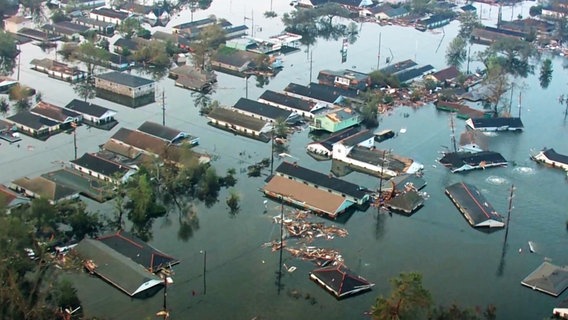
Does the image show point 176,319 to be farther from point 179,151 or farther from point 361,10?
point 361,10

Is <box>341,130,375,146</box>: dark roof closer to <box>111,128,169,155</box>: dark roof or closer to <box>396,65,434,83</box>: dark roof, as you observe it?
<box>111,128,169,155</box>: dark roof

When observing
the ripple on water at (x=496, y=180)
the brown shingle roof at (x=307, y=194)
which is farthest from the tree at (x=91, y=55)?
the ripple on water at (x=496, y=180)

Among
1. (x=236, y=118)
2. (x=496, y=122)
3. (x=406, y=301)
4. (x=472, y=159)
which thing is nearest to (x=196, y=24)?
(x=236, y=118)

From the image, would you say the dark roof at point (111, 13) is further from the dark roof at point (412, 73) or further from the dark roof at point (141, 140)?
the dark roof at point (141, 140)

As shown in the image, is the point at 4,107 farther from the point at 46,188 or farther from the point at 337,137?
the point at 337,137

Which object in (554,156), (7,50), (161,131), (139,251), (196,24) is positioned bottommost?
(139,251)

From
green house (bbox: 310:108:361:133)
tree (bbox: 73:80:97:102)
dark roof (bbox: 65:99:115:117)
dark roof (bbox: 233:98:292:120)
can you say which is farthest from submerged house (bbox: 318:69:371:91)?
dark roof (bbox: 65:99:115:117)
